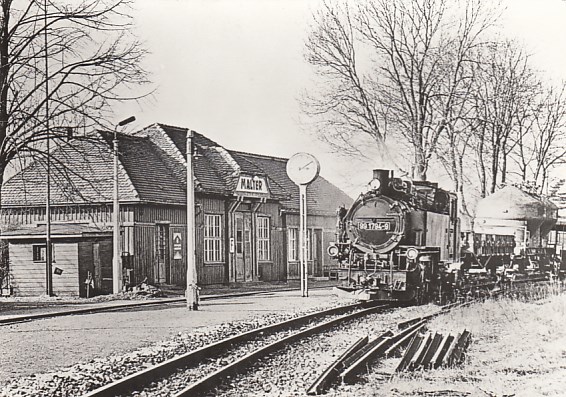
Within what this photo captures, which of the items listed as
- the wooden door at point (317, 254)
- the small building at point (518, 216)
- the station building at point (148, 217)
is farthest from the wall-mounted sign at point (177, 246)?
the small building at point (518, 216)

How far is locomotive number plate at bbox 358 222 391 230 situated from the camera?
15914mm

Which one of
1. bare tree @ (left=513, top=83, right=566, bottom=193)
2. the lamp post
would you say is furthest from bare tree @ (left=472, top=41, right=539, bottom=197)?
the lamp post

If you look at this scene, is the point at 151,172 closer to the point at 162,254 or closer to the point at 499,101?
the point at 162,254

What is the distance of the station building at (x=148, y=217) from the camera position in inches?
823

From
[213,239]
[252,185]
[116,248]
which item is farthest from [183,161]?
[116,248]

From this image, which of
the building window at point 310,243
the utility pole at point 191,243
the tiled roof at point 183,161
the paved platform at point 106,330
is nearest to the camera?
the paved platform at point 106,330

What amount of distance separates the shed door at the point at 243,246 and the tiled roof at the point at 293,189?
9.23 feet

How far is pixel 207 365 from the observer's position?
9180mm

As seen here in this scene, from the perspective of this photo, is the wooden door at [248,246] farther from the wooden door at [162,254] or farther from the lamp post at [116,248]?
the lamp post at [116,248]

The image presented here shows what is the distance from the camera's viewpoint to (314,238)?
104ft

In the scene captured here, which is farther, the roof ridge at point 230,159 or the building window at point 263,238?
the building window at point 263,238

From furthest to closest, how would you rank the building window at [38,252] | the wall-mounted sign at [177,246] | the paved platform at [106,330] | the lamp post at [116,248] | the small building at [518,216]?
1. the wall-mounted sign at [177,246]
2. the small building at [518,216]
3. the building window at [38,252]
4. the lamp post at [116,248]
5. the paved platform at [106,330]

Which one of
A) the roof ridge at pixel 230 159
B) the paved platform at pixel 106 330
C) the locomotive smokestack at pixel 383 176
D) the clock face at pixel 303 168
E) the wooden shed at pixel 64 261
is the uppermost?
the roof ridge at pixel 230 159

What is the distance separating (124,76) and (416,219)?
7865 mm
